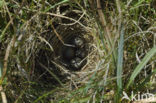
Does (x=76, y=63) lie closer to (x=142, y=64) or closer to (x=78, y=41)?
(x=78, y=41)

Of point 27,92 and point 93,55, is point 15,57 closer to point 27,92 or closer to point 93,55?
point 27,92

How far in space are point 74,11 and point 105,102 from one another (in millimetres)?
618

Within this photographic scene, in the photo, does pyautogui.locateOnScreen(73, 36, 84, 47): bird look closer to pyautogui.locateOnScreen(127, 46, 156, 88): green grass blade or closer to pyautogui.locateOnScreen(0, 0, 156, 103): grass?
pyautogui.locateOnScreen(0, 0, 156, 103): grass

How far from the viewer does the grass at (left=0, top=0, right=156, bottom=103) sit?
1215mm

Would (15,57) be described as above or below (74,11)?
below

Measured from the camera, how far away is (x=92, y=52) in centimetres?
170

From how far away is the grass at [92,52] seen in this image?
1.21 meters

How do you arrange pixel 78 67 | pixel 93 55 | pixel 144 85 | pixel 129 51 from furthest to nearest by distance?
pixel 78 67, pixel 93 55, pixel 129 51, pixel 144 85

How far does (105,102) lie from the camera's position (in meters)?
1.30

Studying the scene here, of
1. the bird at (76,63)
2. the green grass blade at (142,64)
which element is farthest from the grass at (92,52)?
the bird at (76,63)

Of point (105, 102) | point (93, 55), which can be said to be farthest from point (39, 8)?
point (105, 102)

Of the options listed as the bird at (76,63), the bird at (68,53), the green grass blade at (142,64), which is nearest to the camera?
the green grass blade at (142,64)

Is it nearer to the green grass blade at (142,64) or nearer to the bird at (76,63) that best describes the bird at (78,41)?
the bird at (76,63)

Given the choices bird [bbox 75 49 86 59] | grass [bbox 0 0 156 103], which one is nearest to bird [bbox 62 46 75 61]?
bird [bbox 75 49 86 59]
